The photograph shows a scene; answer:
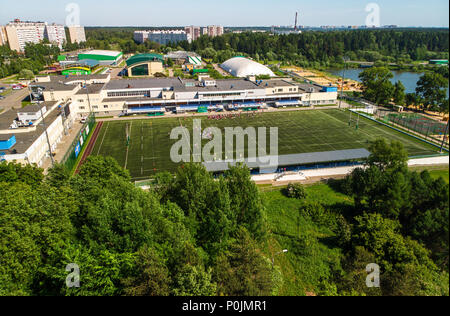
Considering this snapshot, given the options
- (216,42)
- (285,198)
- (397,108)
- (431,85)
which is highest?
(216,42)

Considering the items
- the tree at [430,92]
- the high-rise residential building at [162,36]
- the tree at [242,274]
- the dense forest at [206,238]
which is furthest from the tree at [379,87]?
the high-rise residential building at [162,36]

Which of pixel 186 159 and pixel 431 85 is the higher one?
pixel 431 85

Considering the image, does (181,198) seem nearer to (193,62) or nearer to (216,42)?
(193,62)

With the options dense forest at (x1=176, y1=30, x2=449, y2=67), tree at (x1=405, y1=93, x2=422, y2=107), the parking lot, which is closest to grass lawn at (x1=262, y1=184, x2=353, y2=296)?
tree at (x1=405, y1=93, x2=422, y2=107)

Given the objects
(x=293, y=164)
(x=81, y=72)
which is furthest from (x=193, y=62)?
(x=293, y=164)

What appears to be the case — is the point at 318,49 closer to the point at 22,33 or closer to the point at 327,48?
the point at 327,48

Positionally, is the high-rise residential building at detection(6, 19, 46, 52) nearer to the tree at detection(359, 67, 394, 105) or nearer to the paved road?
the paved road
